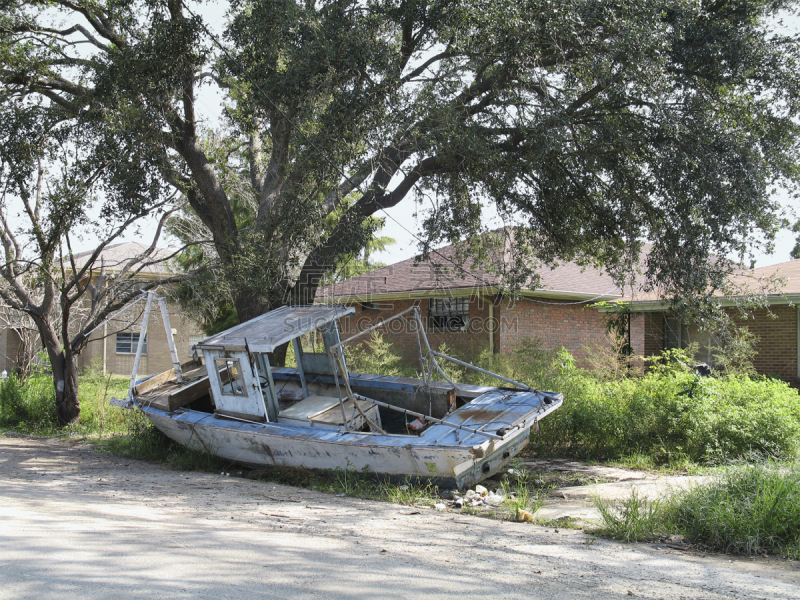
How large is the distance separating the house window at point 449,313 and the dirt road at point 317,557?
1025 centimetres

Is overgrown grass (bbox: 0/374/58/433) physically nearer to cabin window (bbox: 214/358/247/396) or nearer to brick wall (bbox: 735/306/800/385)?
cabin window (bbox: 214/358/247/396)

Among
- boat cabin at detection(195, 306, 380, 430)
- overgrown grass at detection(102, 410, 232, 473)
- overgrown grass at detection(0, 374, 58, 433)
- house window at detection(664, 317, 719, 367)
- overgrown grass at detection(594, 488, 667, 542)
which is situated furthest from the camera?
house window at detection(664, 317, 719, 367)

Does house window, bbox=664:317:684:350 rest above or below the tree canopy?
below

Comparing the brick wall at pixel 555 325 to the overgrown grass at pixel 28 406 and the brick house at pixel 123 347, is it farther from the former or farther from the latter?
the brick house at pixel 123 347

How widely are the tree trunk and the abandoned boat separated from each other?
333cm

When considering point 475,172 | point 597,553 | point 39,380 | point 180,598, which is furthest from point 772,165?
point 39,380

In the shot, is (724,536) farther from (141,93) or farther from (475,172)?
(141,93)

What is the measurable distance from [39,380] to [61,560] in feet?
40.6

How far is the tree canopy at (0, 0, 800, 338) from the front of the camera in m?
8.99

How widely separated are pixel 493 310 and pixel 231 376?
837 centimetres

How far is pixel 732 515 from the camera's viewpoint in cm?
550

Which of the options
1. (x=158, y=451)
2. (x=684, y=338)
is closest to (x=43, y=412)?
(x=158, y=451)

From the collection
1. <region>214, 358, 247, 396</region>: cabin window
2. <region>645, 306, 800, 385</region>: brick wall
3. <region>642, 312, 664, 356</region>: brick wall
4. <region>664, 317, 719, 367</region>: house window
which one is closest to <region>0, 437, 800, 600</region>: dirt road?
<region>214, 358, 247, 396</region>: cabin window

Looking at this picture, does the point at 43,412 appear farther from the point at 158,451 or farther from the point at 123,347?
the point at 123,347
